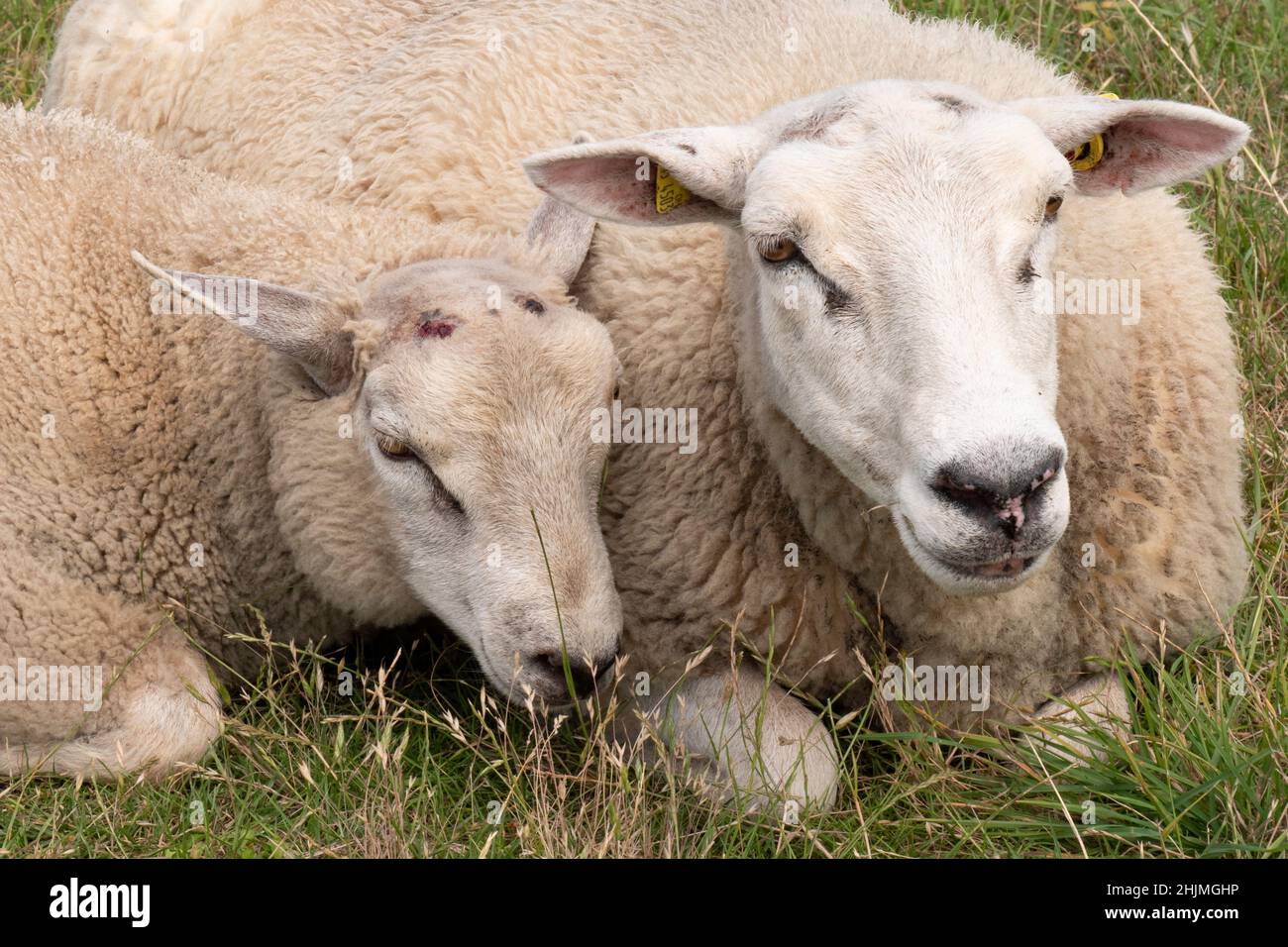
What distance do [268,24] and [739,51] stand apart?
205 centimetres

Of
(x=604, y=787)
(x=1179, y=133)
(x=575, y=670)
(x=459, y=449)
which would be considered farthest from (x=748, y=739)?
(x=1179, y=133)

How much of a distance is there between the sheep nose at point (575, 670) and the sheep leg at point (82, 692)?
1.03 m

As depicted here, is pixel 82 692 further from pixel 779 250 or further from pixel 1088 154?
pixel 1088 154

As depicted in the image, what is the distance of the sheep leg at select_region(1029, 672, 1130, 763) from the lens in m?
4.12

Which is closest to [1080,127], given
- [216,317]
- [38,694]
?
[216,317]

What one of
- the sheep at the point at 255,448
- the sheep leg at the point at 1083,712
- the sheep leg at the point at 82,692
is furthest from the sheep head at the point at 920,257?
the sheep leg at the point at 82,692

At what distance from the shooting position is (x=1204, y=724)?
13.2 feet

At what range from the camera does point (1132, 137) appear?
4.21 m

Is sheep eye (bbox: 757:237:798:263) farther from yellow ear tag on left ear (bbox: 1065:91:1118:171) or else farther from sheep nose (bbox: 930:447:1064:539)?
yellow ear tag on left ear (bbox: 1065:91:1118:171)

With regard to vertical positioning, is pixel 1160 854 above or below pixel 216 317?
below

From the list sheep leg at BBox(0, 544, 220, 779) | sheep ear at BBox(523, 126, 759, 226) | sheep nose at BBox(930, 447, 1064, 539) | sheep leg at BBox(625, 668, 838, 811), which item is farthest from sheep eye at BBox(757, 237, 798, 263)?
sheep leg at BBox(0, 544, 220, 779)

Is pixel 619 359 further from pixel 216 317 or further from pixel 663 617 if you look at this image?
pixel 216 317

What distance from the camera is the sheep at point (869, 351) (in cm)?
368

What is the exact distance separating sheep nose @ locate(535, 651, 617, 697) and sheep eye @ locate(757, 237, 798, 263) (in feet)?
3.25
